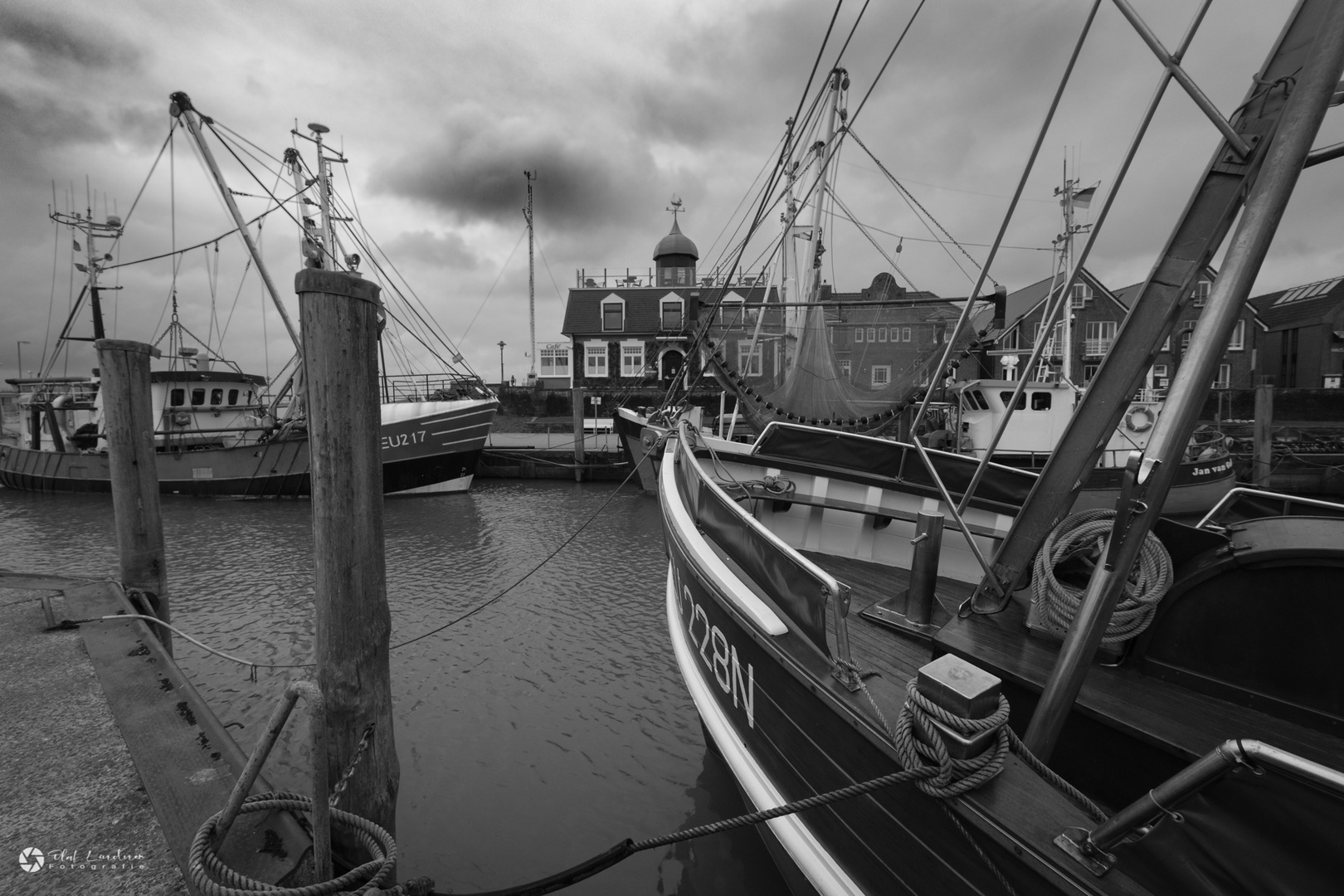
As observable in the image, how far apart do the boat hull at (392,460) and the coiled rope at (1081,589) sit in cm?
1630

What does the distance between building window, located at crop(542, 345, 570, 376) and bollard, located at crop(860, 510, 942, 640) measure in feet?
128

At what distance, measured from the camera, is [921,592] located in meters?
3.23

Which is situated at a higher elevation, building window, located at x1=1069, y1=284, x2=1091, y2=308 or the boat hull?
building window, located at x1=1069, y1=284, x2=1091, y2=308

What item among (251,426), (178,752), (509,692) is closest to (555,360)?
(251,426)

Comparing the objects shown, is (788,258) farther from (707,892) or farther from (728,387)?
(707,892)

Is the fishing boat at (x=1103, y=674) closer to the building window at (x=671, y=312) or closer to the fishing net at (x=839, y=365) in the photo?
the fishing net at (x=839, y=365)

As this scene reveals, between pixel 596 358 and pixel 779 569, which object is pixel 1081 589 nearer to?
pixel 779 569

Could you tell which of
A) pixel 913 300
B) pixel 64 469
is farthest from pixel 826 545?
pixel 64 469

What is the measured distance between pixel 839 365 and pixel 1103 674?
732 cm

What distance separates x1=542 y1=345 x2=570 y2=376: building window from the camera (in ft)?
135

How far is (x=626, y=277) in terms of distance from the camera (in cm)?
3994

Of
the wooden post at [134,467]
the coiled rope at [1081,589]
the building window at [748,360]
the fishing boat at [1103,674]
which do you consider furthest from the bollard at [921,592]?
the building window at [748,360]

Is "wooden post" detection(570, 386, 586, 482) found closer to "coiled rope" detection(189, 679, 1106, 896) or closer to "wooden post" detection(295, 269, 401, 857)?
"wooden post" detection(295, 269, 401, 857)

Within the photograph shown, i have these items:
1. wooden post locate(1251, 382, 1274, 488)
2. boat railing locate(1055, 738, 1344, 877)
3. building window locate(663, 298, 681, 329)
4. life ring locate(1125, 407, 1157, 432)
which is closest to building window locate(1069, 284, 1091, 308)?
wooden post locate(1251, 382, 1274, 488)
